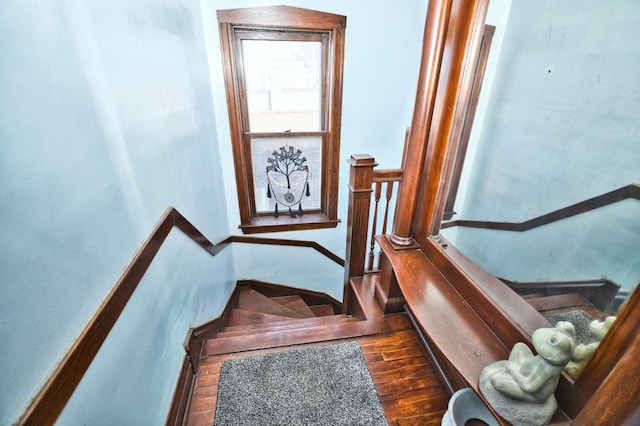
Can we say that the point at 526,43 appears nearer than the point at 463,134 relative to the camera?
Yes

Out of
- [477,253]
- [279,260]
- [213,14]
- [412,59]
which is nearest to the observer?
[477,253]

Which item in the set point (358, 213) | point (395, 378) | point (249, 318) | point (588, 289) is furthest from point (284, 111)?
point (588, 289)

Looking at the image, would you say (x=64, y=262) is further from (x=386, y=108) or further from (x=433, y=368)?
(x=386, y=108)

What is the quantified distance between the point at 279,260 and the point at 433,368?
201 centimetres

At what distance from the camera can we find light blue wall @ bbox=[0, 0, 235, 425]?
1.95 feet

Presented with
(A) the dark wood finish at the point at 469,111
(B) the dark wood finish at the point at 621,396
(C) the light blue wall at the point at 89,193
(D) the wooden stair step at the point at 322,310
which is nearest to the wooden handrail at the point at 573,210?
(A) the dark wood finish at the point at 469,111

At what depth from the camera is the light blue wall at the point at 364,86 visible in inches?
89.9

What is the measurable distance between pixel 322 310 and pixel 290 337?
176cm

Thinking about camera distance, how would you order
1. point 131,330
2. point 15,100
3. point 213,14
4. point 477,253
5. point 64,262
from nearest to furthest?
point 15,100 < point 64,262 < point 131,330 < point 477,253 < point 213,14

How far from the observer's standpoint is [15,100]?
1.98 feet

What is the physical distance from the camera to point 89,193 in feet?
2.71

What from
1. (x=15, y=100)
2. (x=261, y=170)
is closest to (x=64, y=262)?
(x=15, y=100)

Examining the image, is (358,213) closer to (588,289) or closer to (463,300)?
(463,300)

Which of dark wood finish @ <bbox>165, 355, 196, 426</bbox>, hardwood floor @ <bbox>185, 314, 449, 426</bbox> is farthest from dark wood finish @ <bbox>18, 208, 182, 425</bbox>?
hardwood floor @ <bbox>185, 314, 449, 426</bbox>
